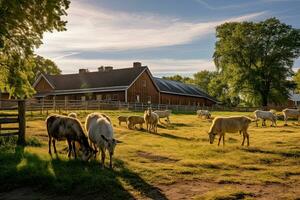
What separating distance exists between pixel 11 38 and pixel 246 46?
52.7 meters

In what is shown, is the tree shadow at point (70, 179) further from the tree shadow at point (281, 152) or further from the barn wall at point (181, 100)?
the barn wall at point (181, 100)

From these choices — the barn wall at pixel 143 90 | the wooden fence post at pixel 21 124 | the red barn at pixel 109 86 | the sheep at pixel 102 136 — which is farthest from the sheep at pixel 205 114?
the sheep at pixel 102 136

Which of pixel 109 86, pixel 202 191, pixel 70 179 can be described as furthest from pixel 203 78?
pixel 202 191

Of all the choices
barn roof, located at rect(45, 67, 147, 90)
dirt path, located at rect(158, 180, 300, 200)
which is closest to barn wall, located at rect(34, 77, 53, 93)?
barn roof, located at rect(45, 67, 147, 90)

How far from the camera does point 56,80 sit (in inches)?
2736

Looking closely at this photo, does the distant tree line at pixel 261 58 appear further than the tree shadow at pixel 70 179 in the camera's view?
Yes

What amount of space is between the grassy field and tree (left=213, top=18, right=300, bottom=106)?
49.7 meters

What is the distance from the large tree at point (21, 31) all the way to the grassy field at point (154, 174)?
4.70 metres

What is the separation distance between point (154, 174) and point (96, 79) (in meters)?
52.5

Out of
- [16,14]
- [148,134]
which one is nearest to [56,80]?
[148,134]

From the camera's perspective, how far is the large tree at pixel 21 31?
18328mm

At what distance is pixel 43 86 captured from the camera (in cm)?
6862

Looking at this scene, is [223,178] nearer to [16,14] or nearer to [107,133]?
[107,133]

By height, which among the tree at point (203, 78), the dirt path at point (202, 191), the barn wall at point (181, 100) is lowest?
the dirt path at point (202, 191)
